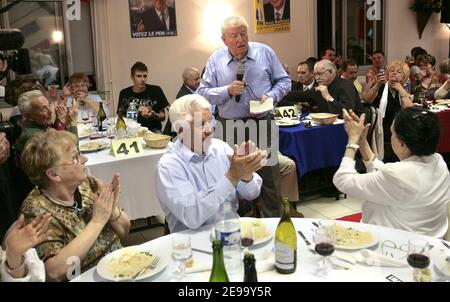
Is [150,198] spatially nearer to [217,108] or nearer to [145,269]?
[217,108]

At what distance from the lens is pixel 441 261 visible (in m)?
1.53

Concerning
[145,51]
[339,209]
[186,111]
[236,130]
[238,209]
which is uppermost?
[145,51]

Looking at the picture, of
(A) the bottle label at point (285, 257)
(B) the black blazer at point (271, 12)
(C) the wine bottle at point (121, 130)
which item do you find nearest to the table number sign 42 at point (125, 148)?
(C) the wine bottle at point (121, 130)

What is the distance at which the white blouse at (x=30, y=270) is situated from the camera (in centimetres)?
144

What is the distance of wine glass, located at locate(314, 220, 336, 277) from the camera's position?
154 cm

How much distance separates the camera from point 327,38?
7523 millimetres

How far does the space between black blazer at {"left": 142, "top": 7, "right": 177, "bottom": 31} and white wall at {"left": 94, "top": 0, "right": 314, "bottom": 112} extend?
3.2 inches

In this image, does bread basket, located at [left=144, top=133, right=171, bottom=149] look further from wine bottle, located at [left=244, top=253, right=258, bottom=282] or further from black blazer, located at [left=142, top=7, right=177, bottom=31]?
black blazer, located at [left=142, top=7, right=177, bottom=31]

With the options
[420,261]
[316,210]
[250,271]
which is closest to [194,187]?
[250,271]

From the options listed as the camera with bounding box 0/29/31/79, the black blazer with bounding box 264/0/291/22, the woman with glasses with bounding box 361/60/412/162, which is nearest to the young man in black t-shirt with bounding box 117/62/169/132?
the camera with bounding box 0/29/31/79

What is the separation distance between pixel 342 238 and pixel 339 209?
2.64m

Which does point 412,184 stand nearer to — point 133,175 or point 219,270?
point 219,270
